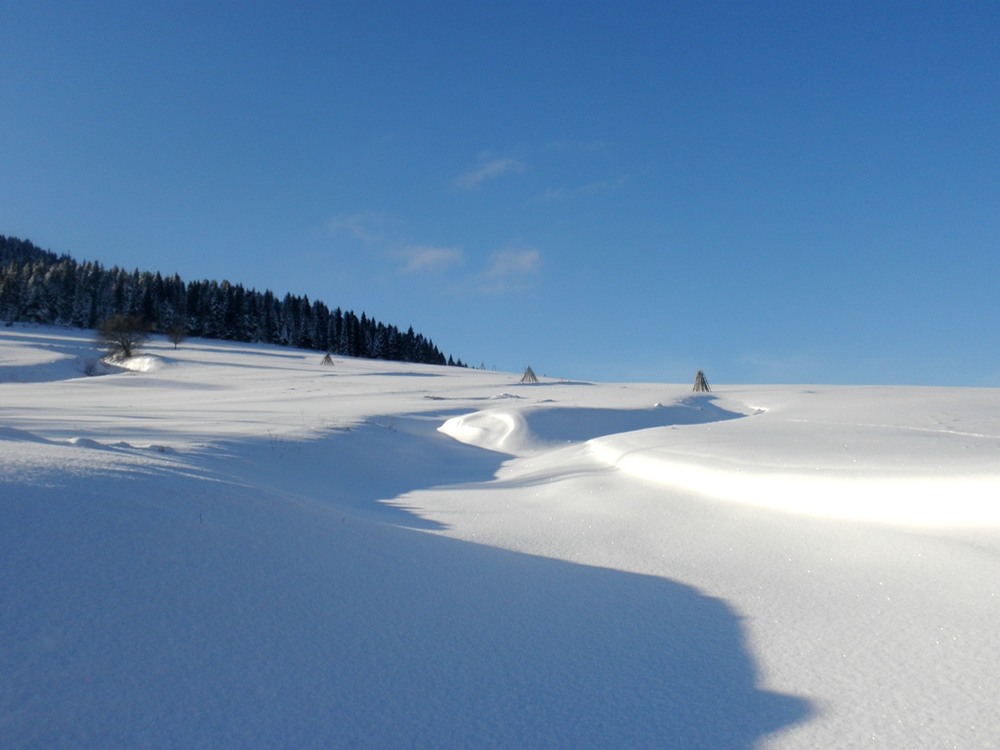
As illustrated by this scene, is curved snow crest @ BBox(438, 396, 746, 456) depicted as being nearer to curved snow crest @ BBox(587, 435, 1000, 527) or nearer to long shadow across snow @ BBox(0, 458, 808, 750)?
curved snow crest @ BBox(587, 435, 1000, 527)


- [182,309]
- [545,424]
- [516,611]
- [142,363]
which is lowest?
[516,611]

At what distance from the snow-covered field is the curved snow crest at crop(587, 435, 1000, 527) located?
0.02m

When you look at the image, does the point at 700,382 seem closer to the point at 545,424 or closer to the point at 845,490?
the point at 545,424

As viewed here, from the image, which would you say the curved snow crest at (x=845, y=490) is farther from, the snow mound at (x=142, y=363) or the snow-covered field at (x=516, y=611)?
the snow mound at (x=142, y=363)

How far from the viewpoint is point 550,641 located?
2367 mm

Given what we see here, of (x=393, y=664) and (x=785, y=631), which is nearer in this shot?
(x=393, y=664)

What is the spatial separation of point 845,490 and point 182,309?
71.1m

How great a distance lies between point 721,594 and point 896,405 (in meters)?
10.9

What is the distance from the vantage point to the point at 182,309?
213 ft

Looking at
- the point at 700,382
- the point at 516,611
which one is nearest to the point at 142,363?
the point at 700,382

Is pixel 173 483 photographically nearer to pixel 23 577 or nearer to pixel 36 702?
pixel 23 577

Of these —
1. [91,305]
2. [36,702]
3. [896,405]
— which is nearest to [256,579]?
[36,702]

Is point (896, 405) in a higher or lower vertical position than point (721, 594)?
higher

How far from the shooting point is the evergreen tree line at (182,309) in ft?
195
